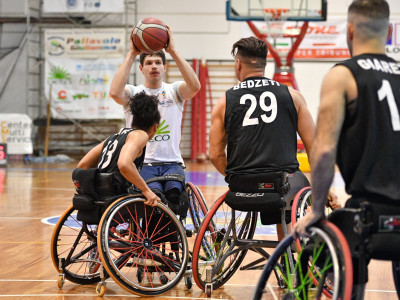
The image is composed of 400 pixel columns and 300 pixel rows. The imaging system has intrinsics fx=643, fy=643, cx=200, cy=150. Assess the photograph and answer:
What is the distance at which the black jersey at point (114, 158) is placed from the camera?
396 cm

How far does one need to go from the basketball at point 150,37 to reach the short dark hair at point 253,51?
82 cm

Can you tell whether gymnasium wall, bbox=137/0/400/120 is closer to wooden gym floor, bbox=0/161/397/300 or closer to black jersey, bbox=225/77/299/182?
wooden gym floor, bbox=0/161/397/300

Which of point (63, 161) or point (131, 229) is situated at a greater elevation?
point (131, 229)

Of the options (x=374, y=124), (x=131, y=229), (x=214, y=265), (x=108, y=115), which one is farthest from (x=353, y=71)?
(x=108, y=115)

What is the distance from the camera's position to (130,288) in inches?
147

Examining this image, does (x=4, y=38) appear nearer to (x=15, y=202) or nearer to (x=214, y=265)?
(x=15, y=202)

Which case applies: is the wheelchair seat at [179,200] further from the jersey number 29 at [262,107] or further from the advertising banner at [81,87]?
the advertising banner at [81,87]

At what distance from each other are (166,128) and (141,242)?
104 cm

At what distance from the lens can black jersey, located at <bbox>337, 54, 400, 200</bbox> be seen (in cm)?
228

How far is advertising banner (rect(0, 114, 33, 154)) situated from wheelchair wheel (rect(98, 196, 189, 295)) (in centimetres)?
1168

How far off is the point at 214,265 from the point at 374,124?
180cm

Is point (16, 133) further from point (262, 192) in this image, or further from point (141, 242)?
point (262, 192)

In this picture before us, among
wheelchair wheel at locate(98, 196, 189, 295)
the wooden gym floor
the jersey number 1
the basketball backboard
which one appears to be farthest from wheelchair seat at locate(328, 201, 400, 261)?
the basketball backboard

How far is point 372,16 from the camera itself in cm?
237
